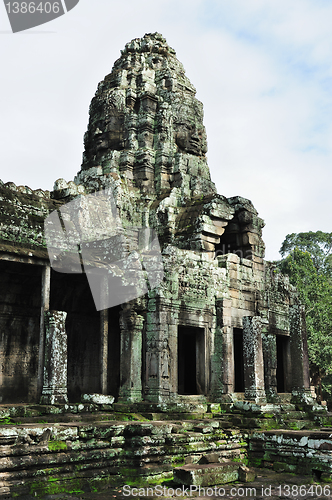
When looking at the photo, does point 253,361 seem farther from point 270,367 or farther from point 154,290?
point 154,290

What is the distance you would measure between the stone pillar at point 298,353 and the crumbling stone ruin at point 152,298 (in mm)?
32

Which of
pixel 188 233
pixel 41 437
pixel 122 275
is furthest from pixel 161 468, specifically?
pixel 188 233

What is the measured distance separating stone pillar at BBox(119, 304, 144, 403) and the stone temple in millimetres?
25

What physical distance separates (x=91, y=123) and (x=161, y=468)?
47.0 ft

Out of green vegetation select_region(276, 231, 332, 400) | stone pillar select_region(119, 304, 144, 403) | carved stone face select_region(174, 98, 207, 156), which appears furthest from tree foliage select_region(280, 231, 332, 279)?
stone pillar select_region(119, 304, 144, 403)

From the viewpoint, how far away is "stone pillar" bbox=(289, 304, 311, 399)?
1586 centimetres

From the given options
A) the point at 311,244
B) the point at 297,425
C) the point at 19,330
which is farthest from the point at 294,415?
the point at 311,244

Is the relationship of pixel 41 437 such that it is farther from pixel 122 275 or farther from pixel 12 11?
pixel 12 11

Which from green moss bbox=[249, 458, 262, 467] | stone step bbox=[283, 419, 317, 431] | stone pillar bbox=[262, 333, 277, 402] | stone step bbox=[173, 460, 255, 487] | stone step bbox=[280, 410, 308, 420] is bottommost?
green moss bbox=[249, 458, 262, 467]

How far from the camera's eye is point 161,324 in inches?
478

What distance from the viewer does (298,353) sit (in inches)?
633

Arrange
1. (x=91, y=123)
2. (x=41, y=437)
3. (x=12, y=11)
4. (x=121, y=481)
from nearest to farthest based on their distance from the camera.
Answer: (x=41, y=437), (x=121, y=481), (x=12, y=11), (x=91, y=123)

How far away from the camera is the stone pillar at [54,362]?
977 centimetres

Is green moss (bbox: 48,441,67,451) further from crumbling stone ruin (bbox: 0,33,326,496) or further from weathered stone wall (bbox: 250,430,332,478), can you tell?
weathered stone wall (bbox: 250,430,332,478)
